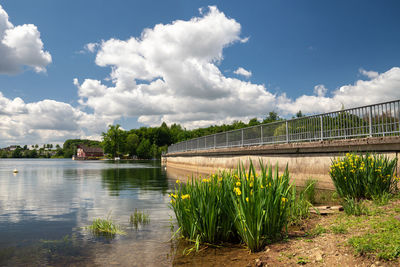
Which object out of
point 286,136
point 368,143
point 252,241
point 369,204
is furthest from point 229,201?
point 286,136

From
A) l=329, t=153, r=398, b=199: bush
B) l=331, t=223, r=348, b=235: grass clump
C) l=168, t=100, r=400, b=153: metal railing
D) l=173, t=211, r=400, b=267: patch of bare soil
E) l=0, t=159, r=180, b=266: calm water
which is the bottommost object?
l=0, t=159, r=180, b=266: calm water

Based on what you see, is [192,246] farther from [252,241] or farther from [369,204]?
[369,204]

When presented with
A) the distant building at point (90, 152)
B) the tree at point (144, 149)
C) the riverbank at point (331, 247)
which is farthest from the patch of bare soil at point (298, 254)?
the distant building at point (90, 152)

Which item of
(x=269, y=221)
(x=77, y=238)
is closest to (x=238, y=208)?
(x=269, y=221)

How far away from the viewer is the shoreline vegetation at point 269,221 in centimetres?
410

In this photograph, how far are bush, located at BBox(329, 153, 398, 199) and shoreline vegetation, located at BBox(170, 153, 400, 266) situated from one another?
29.6 inches

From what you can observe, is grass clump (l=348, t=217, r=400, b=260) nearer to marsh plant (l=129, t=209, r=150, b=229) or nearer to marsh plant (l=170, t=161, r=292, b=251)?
marsh plant (l=170, t=161, r=292, b=251)

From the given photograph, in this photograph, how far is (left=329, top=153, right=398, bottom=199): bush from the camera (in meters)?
6.98

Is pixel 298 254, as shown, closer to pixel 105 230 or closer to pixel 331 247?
pixel 331 247

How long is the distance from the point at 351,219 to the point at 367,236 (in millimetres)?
1172

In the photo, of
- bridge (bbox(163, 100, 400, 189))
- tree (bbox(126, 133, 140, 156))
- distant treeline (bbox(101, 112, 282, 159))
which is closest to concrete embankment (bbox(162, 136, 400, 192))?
bridge (bbox(163, 100, 400, 189))

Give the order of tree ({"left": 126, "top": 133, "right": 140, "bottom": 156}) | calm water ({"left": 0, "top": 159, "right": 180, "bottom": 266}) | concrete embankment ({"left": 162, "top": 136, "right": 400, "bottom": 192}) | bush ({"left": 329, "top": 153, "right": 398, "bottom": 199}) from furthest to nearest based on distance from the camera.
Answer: tree ({"left": 126, "top": 133, "right": 140, "bottom": 156}) < concrete embankment ({"left": 162, "top": 136, "right": 400, "bottom": 192}) < bush ({"left": 329, "top": 153, "right": 398, "bottom": 199}) < calm water ({"left": 0, "top": 159, "right": 180, "bottom": 266})

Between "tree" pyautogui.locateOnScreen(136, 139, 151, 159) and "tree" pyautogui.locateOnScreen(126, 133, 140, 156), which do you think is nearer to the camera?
"tree" pyautogui.locateOnScreen(136, 139, 151, 159)

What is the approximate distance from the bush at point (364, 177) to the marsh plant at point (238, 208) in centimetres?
291
